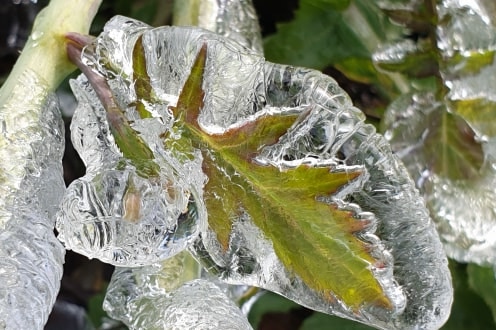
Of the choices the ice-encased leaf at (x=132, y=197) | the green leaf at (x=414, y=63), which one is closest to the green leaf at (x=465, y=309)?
the green leaf at (x=414, y=63)

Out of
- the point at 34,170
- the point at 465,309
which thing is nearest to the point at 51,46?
the point at 34,170

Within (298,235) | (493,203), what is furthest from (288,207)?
(493,203)

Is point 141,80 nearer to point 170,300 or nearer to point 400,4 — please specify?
point 170,300

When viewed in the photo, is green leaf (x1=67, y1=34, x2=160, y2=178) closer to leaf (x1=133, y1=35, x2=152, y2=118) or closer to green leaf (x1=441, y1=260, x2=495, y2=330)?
leaf (x1=133, y1=35, x2=152, y2=118)

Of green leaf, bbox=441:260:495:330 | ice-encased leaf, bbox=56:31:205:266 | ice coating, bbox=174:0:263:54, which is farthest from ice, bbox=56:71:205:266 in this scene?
green leaf, bbox=441:260:495:330

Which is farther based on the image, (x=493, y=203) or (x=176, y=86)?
(x=493, y=203)

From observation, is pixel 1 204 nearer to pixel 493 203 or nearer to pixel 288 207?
pixel 288 207

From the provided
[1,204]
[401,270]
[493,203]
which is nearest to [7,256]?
[1,204]

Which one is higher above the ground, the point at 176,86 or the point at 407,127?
the point at 176,86
